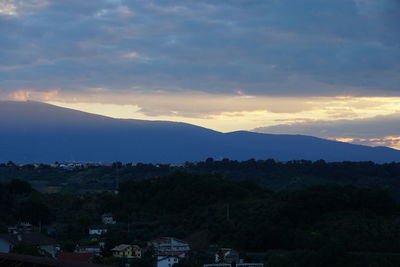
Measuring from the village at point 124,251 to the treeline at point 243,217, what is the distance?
3.19 feet

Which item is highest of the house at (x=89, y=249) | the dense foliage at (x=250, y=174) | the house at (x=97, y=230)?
the dense foliage at (x=250, y=174)

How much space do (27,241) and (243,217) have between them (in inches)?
608

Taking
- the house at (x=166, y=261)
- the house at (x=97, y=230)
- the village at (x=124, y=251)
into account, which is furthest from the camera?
the house at (x=97, y=230)

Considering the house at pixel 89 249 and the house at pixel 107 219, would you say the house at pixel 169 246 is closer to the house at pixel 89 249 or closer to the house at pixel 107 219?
the house at pixel 89 249

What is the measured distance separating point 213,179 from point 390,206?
16.4 metres

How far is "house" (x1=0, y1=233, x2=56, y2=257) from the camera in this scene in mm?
28016

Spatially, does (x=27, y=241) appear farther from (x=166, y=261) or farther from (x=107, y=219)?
(x=107, y=219)

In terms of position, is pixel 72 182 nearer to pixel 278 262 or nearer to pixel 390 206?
pixel 390 206

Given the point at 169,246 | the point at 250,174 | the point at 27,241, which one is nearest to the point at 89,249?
the point at 27,241

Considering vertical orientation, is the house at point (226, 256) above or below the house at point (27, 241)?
below

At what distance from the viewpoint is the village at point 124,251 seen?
1093 inches

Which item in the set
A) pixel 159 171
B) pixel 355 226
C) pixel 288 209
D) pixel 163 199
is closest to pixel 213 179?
pixel 163 199

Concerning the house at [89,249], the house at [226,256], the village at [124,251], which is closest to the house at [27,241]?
the village at [124,251]

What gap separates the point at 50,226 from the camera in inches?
1711
